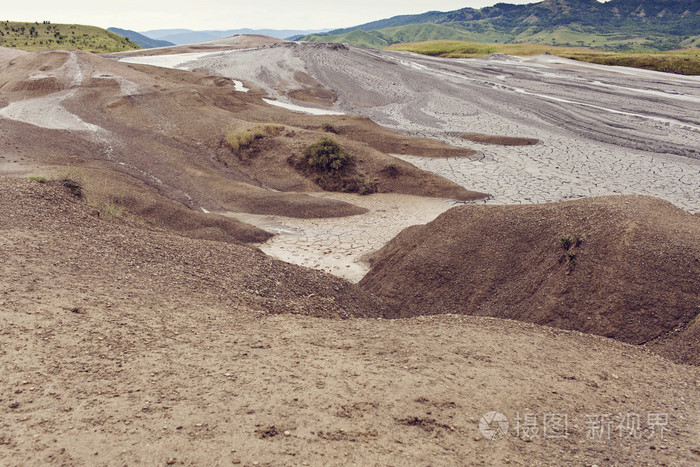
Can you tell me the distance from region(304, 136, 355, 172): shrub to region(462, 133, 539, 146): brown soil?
8829mm

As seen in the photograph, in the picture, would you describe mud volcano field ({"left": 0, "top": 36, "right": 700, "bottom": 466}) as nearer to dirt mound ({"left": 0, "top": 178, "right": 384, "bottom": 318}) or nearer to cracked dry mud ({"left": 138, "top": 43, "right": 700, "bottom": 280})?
dirt mound ({"left": 0, "top": 178, "right": 384, "bottom": 318})

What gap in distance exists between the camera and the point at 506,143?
919 inches

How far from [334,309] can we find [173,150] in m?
14.1

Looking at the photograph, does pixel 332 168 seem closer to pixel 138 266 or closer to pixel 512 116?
pixel 138 266

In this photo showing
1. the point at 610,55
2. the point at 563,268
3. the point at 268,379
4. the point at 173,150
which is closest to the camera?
the point at 268,379

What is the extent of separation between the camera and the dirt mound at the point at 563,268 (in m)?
6.62

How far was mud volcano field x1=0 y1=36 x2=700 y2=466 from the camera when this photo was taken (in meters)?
3.66

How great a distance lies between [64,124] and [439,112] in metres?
21.5

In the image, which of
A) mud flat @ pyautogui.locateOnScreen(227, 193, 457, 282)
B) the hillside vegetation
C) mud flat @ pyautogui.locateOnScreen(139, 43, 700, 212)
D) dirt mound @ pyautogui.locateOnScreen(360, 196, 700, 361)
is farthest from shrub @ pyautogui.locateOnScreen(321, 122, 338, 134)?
the hillside vegetation

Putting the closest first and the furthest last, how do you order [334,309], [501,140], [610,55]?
[334,309] < [501,140] < [610,55]

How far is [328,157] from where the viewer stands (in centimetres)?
1830

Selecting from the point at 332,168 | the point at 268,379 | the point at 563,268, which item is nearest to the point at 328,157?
the point at 332,168

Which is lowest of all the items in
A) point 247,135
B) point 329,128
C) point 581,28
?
point 247,135

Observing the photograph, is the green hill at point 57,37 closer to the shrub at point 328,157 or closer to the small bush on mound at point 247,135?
the small bush on mound at point 247,135
